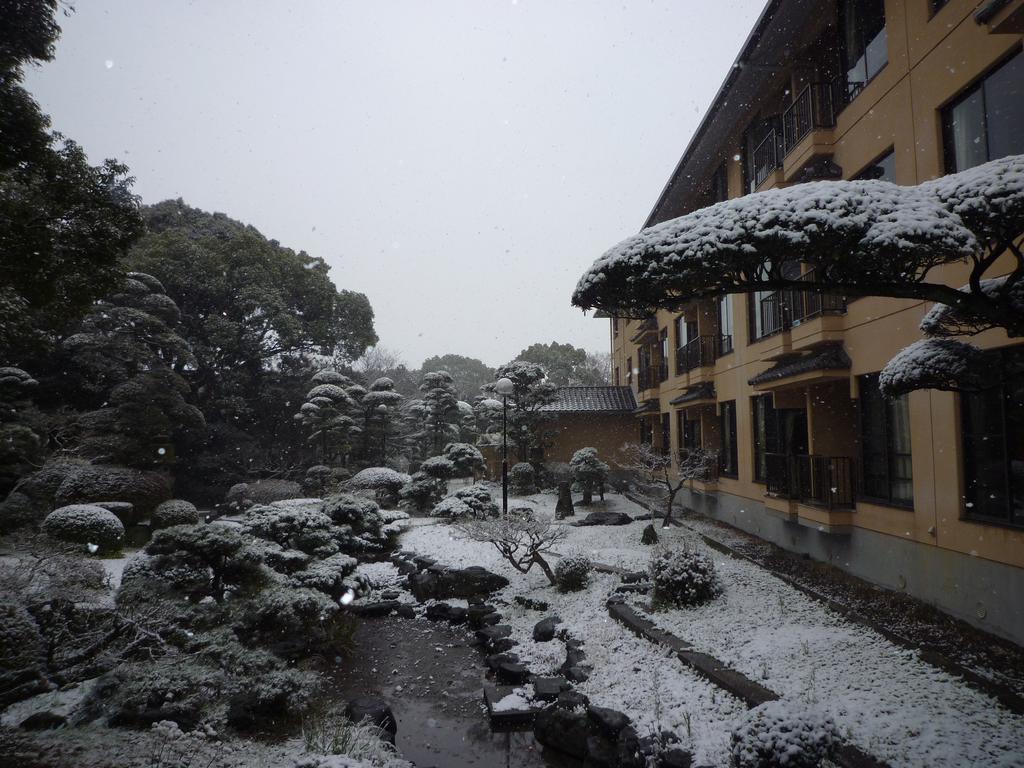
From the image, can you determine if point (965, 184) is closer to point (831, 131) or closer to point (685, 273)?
point (685, 273)

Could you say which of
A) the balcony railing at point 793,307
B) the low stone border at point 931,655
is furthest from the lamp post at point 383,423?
the low stone border at point 931,655

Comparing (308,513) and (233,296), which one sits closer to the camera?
(308,513)

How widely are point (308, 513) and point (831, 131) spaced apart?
11481 mm

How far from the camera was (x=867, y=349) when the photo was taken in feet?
26.7

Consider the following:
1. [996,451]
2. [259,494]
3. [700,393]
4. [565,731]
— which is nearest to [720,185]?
[700,393]

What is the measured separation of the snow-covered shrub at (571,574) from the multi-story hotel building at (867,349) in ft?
12.4

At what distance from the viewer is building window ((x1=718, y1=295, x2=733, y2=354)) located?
13789 mm

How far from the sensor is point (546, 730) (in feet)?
16.9

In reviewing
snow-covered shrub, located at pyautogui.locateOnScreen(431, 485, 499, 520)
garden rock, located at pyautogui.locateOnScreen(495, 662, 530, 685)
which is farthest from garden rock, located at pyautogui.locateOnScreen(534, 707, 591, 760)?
snow-covered shrub, located at pyautogui.locateOnScreen(431, 485, 499, 520)

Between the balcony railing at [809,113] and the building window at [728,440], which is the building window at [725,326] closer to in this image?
the building window at [728,440]

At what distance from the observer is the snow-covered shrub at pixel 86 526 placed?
999cm

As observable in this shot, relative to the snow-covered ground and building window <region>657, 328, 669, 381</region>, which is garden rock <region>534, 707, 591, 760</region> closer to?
the snow-covered ground

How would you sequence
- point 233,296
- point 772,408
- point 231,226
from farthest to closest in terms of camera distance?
1. point 231,226
2. point 233,296
3. point 772,408

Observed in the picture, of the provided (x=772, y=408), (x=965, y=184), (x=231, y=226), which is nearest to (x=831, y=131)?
(x=772, y=408)
